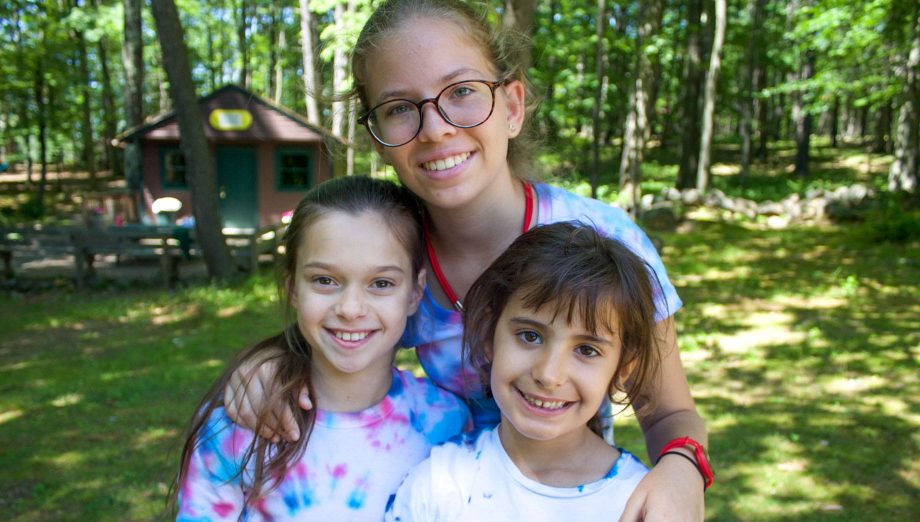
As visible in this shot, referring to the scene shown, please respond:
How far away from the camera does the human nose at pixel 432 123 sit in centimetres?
168

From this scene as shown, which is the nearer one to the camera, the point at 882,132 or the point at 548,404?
the point at 548,404

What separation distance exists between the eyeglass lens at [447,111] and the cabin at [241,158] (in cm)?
1442

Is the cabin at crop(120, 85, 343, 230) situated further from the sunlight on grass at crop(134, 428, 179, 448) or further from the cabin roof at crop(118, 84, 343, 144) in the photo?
the sunlight on grass at crop(134, 428, 179, 448)

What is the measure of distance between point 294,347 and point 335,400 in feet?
0.58

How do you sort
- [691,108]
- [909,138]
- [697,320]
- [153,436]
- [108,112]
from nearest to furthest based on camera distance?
[153,436], [697,320], [909,138], [691,108], [108,112]

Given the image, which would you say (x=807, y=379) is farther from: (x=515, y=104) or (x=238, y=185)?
(x=238, y=185)

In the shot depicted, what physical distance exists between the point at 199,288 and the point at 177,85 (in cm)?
269

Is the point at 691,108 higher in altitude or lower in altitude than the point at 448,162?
higher

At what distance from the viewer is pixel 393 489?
1.75 metres

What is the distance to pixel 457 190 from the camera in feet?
5.67

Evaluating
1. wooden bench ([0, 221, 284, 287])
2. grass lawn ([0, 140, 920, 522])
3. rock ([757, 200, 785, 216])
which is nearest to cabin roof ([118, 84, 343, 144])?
wooden bench ([0, 221, 284, 287])

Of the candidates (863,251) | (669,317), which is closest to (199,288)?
(669,317)

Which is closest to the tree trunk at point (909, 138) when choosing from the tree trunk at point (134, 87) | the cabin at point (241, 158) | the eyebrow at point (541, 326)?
the cabin at point (241, 158)

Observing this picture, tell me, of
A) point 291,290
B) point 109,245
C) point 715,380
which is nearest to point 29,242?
point 109,245
